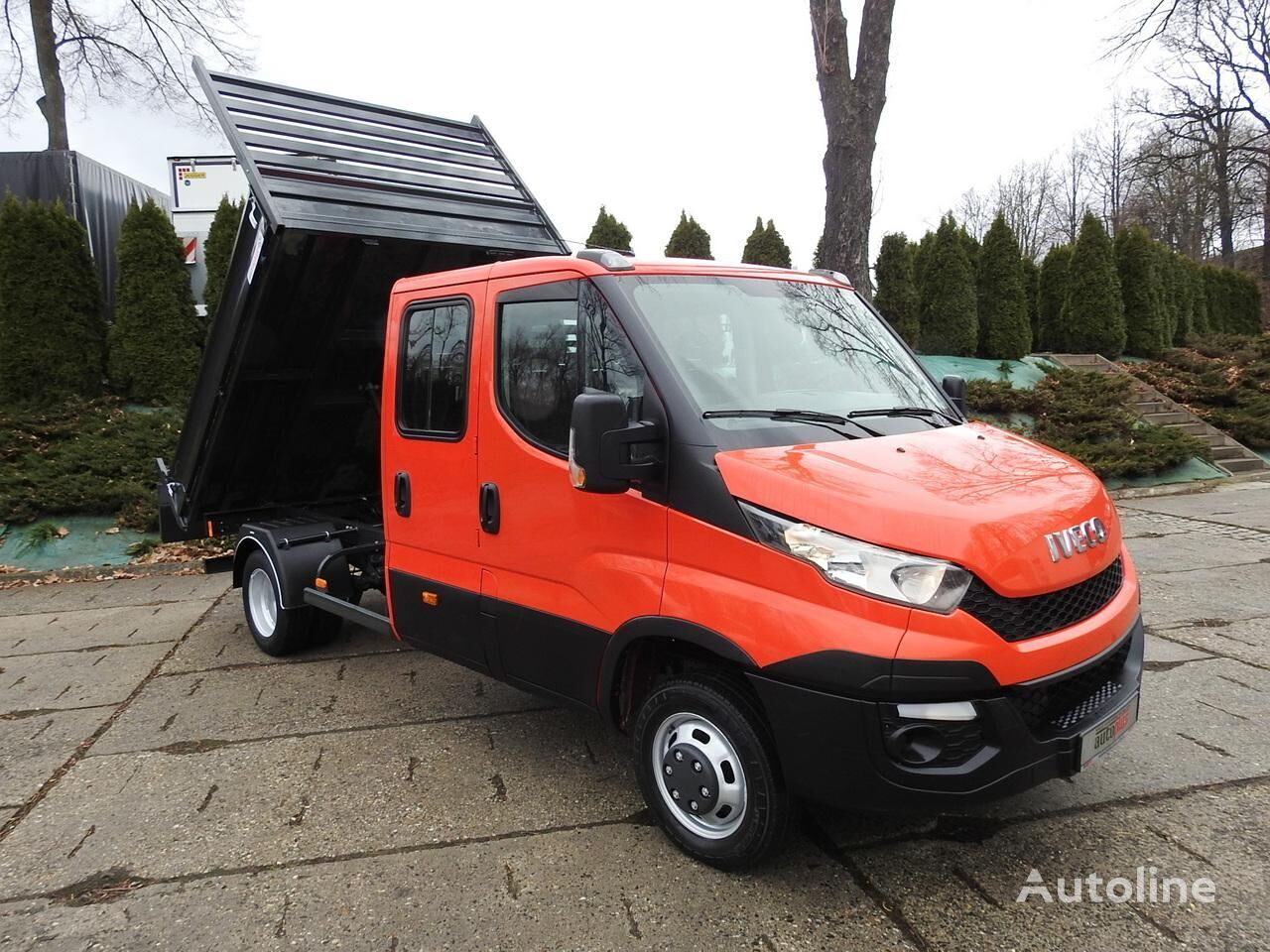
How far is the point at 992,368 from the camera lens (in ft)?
46.0

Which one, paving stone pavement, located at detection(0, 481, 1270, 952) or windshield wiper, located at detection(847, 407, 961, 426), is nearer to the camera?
paving stone pavement, located at detection(0, 481, 1270, 952)

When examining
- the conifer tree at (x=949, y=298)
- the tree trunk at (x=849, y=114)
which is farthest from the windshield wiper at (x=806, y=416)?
the conifer tree at (x=949, y=298)

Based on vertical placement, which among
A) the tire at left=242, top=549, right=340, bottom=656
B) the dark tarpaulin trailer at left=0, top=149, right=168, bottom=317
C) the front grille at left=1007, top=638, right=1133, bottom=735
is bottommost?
the tire at left=242, top=549, right=340, bottom=656

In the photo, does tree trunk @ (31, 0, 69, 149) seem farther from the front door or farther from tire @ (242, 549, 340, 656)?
the front door

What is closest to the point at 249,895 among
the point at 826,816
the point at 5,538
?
the point at 826,816

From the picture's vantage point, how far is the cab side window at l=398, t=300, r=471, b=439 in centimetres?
391

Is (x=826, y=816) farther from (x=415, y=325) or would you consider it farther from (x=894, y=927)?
(x=415, y=325)

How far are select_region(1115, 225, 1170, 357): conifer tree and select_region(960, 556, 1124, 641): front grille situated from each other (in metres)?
15.6

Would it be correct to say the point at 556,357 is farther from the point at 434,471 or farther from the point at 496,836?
the point at 496,836

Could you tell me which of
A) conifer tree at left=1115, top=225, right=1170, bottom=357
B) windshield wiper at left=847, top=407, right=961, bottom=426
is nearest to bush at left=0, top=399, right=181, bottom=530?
windshield wiper at left=847, top=407, right=961, bottom=426

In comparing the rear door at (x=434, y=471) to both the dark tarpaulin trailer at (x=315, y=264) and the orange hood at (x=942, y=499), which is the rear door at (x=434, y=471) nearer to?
the dark tarpaulin trailer at (x=315, y=264)

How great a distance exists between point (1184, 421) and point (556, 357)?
12.8m

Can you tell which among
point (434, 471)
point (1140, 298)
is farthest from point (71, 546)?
point (1140, 298)

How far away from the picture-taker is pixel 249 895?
3033 mm
